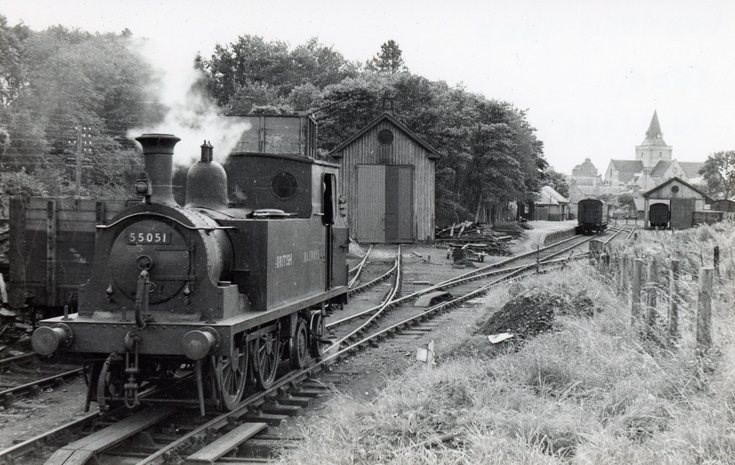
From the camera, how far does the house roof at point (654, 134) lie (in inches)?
6481

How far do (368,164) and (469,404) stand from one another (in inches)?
1002

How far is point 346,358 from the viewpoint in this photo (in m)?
11.1

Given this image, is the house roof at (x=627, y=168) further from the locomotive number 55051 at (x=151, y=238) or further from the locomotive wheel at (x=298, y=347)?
the locomotive number 55051 at (x=151, y=238)

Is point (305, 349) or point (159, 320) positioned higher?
point (159, 320)

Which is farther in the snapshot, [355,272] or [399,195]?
[399,195]

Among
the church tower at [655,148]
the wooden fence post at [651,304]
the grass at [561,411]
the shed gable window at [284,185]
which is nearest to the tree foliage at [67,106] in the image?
the shed gable window at [284,185]

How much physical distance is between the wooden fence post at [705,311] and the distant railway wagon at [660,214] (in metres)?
47.8

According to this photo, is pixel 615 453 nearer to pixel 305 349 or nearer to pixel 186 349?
pixel 186 349

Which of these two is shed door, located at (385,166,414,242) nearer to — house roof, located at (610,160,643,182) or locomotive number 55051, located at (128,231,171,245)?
locomotive number 55051, located at (128,231,171,245)

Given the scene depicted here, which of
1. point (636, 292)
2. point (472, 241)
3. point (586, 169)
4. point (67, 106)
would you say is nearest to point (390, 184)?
point (472, 241)

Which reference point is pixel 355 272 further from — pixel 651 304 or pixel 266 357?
pixel 651 304

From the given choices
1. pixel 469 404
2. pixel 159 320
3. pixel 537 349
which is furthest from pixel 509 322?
pixel 159 320

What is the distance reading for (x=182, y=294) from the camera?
23.7 ft

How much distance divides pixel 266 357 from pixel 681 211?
41011 mm
